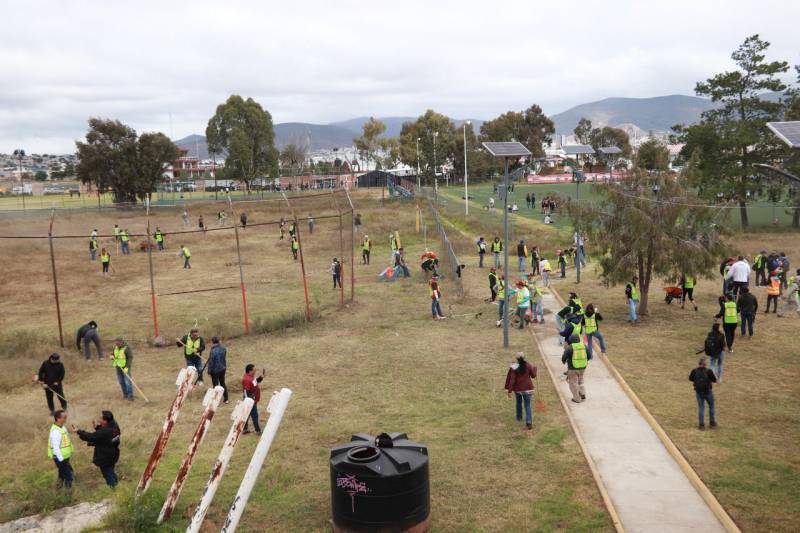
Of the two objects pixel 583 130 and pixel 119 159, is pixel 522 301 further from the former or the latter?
pixel 583 130

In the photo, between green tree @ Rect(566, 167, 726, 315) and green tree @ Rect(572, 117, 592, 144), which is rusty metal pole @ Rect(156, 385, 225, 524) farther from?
green tree @ Rect(572, 117, 592, 144)

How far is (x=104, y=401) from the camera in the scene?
15625 millimetres

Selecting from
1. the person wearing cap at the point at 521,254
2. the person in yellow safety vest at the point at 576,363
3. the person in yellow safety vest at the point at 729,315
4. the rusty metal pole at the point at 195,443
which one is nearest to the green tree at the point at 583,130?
the person wearing cap at the point at 521,254

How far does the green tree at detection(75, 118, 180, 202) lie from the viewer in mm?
64125

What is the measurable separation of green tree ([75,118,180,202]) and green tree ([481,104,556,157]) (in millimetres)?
66873

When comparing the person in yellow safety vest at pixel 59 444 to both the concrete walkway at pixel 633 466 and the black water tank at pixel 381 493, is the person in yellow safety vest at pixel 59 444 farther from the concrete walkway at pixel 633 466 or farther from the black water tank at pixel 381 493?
the concrete walkway at pixel 633 466

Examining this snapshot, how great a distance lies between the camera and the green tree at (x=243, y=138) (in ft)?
282

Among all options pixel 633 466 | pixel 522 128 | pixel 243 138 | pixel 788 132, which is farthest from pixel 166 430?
pixel 522 128

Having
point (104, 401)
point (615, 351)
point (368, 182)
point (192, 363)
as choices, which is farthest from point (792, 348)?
point (368, 182)

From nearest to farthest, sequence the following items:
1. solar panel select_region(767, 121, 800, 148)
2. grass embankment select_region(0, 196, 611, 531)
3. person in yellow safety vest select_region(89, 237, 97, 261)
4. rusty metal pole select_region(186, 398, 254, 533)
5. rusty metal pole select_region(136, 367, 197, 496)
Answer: rusty metal pole select_region(186, 398, 254, 533) → rusty metal pole select_region(136, 367, 197, 496) → grass embankment select_region(0, 196, 611, 531) → solar panel select_region(767, 121, 800, 148) → person in yellow safety vest select_region(89, 237, 97, 261)

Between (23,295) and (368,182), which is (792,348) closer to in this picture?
(23,295)

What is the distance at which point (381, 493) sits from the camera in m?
8.86

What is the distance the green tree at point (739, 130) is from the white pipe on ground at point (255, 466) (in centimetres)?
4220

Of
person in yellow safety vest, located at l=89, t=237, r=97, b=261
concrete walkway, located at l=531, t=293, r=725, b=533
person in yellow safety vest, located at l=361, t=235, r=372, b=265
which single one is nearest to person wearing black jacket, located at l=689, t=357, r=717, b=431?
concrete walkway, located at l=531, t=293, r=725, b=533
